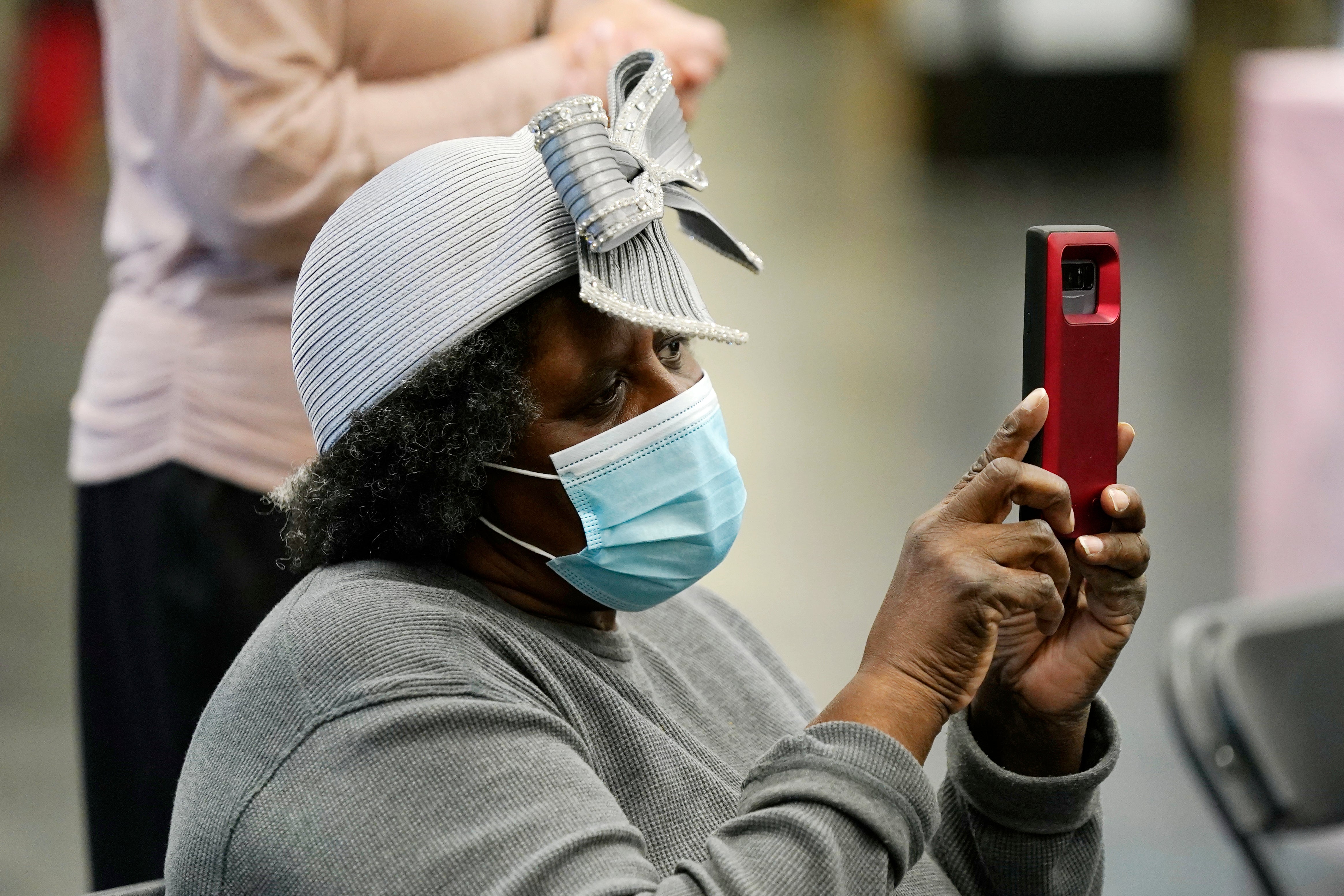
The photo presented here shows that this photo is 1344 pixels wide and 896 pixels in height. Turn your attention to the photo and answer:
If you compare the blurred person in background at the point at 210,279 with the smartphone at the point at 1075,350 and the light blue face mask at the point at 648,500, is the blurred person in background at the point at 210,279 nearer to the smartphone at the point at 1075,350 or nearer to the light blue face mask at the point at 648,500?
the light blue face mask at the point at 648,500

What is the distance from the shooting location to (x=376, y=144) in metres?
1.80

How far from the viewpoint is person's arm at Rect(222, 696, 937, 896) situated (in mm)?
1081

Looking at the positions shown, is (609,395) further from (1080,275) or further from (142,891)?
(142,891)

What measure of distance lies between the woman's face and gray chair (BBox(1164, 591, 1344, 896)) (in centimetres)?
116

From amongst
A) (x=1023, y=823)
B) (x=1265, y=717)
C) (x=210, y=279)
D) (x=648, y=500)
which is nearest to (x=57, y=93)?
(x=210, y=279)

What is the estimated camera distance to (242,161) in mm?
1764

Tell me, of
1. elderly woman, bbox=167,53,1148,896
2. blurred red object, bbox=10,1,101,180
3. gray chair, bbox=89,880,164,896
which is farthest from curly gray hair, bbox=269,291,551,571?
blurred red object, bbox=10,1,101,180

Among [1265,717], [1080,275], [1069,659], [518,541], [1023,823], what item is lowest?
[1265,717]

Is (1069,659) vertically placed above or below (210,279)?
below

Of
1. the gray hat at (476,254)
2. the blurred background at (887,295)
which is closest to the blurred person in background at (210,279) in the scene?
the gray hat at (476,254)

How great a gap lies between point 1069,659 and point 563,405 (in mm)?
557

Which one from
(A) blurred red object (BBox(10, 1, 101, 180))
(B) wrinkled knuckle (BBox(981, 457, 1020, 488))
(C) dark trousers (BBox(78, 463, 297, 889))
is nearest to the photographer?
(B) wrinkled knuckle (BBox(981, 457, 1020, 488))

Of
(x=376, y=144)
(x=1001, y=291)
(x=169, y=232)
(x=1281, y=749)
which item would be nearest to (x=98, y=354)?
(x=169, y=232)

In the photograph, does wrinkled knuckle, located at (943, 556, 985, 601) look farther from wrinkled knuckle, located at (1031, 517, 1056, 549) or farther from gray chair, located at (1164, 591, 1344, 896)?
gray chair, located at (1164, 591, 1344, 896)
